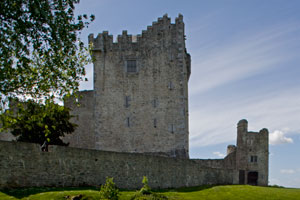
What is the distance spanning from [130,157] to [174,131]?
35.3 ft

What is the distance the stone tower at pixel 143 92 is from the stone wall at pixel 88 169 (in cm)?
637

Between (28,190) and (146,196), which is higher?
(28,190)

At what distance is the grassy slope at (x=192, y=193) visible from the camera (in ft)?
70.9

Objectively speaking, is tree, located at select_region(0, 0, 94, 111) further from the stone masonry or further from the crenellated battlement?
the crenellated battlement

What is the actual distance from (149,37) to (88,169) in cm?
1790

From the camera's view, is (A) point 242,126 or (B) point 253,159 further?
(A) point 242,126

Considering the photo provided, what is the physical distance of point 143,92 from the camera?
40.6 m

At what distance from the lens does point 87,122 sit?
141ft

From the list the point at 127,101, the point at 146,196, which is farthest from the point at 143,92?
the point at 146,196

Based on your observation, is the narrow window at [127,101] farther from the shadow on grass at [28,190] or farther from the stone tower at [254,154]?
the shadow on grass at [28,190]

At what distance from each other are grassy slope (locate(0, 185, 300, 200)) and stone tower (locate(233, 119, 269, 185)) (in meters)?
11.4

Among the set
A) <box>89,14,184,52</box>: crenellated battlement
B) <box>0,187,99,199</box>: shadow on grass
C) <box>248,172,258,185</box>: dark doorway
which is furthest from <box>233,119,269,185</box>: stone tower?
<box>0,187,99,199</box>: shadow on grass

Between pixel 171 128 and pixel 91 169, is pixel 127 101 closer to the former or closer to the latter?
pixel 171 128

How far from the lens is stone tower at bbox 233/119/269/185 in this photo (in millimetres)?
41562
